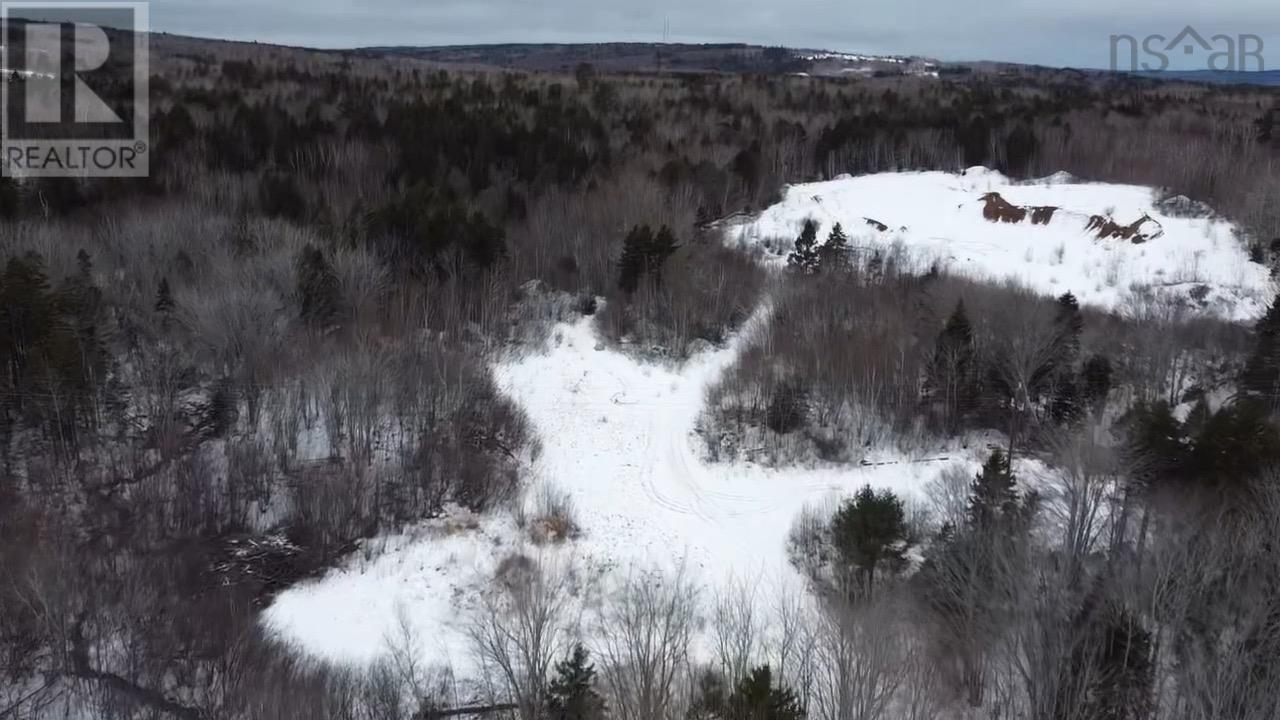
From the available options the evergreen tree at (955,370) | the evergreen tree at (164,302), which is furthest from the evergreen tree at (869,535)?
the evergreen tree at (164,302)

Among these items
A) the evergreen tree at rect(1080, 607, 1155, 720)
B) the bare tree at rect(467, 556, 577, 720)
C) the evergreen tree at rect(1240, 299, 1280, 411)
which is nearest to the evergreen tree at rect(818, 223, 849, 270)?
the evergreen tree at rect(1240, 299, 1280, 411)

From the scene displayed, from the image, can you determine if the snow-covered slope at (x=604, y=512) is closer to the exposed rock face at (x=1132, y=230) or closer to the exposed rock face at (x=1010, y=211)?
the exposed rock face at (x=1132, y=230)

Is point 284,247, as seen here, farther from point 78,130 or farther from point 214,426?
point 78,130

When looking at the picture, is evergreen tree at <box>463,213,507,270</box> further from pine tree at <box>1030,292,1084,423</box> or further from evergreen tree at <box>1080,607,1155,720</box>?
evergreen tree at <box>1080,607,1155,720</box>

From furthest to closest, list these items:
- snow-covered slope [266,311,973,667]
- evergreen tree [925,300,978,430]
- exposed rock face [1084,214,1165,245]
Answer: exposed rock face [1084,214,1165,245] → evergreen tree [925,300,978,430] → snow-covered slope [266,311,973,667]

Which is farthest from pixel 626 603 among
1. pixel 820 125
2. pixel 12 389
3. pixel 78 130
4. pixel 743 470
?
pixel 820 125

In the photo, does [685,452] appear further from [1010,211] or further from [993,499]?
[1010,211]

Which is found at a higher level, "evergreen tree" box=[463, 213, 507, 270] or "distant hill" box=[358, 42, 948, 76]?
"distant hill" box=[358, 42, 948, 76]
